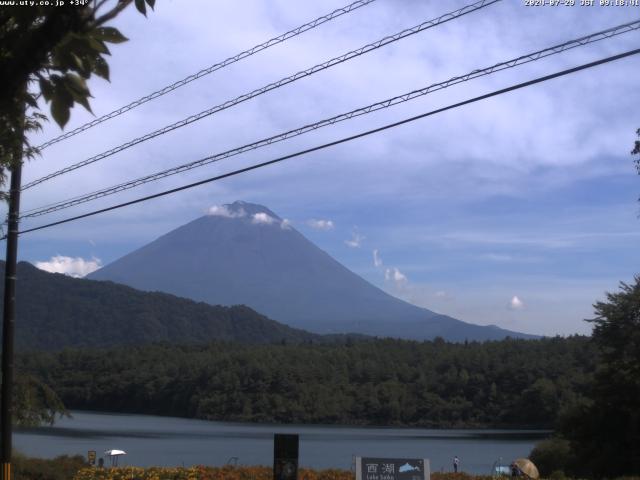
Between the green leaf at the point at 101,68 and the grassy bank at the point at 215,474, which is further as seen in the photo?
the grassy bank at the point at 215,474

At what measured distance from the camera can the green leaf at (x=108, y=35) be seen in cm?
321

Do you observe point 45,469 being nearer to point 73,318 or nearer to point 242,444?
point 242,444

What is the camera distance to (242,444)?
5984 cm

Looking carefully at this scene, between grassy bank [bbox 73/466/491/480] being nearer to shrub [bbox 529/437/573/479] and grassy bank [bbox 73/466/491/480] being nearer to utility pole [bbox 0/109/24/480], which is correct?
utility pole [bbox 0/109/24/480]

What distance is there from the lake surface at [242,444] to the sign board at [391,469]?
86.6ft

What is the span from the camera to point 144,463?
43062mm

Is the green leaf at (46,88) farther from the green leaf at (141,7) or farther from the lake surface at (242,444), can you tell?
the lake surface at (242,444)

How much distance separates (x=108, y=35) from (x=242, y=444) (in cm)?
5859

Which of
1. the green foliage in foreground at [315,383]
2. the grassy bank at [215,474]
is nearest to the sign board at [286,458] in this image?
the grassy bank at [215,474]

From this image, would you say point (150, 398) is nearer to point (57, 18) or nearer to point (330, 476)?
point (330, 476)

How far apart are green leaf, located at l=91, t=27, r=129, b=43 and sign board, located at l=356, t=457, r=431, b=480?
9.22 m

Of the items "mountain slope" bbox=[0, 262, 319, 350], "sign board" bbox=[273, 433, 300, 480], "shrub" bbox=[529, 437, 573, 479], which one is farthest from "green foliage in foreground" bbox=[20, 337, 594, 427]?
"sign board" bbox=[273, 433, 300, 480]

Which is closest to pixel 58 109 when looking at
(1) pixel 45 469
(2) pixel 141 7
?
(2) pixel 141 7

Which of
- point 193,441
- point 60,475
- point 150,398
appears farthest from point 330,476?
point 150,398
